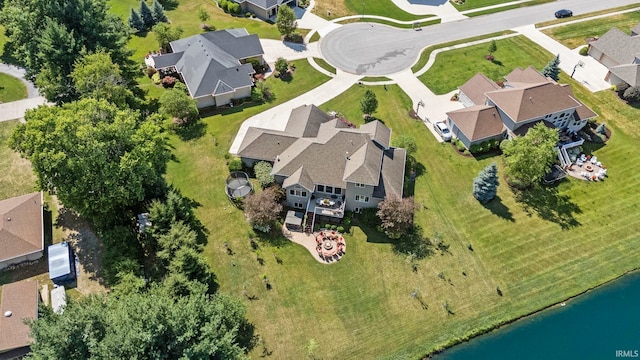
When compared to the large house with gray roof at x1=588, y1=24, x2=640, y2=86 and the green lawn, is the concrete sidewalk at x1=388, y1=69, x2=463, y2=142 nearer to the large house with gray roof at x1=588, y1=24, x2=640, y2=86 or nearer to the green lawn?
the large house with gray roof at x1=588, y1=24, x2=640, y2=86

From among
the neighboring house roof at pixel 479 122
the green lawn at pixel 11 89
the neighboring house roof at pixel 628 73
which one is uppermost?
the neighboring house roof at pixel 628 73

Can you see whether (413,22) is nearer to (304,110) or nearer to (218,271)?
(304,110)

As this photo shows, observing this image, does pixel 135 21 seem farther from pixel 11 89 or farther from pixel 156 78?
pixel 11 89

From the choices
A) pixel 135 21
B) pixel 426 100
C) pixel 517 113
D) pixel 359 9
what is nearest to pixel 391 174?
pixel 517 113

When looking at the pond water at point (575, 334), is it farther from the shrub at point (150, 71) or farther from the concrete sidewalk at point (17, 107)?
the concrete sidewalk at point (17, 107)

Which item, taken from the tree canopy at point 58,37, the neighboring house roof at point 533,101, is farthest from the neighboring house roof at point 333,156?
the tree canopy at point 58,37
